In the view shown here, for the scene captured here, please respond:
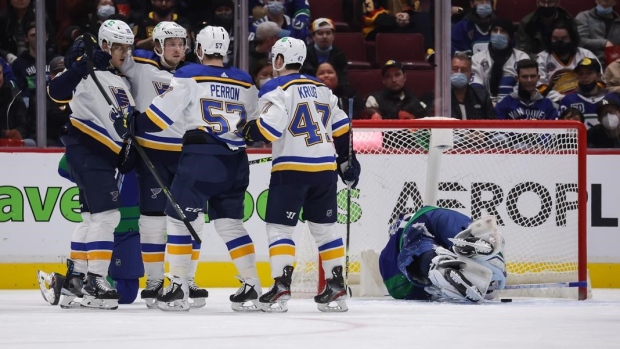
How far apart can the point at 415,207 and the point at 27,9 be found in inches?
103

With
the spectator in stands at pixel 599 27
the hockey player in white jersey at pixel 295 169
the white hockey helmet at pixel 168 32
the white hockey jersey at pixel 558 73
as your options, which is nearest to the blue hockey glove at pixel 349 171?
the hockey player in white jersey at pixel 295 169

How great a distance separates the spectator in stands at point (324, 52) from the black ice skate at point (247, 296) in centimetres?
229

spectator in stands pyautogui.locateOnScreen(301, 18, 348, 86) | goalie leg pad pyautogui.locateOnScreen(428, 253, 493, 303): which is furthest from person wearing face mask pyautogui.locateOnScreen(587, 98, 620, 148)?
goalie leg pad pyautogui.locateOnScreen(428, 253, 493, 303)

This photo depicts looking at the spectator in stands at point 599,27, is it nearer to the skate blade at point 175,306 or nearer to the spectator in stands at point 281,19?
the spectator in stands at point 281,19

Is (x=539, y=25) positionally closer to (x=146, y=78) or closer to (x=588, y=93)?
(x=588, y=93)

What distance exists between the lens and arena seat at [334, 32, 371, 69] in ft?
27.2

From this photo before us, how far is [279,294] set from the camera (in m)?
6.11

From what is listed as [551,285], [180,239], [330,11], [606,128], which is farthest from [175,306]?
[606,128]

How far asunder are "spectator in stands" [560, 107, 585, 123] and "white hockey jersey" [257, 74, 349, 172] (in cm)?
267

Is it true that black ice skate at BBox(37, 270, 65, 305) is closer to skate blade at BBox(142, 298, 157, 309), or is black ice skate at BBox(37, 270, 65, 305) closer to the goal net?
skate blade at BBox(142, 298, 157, 309)

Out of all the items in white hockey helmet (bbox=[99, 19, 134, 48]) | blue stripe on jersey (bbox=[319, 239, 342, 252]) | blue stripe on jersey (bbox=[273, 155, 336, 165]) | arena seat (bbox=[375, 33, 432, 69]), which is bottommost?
blue stripe on jersey (bbox=[319, 239, 342, 252])

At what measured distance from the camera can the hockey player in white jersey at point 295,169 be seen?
6121 millimetres

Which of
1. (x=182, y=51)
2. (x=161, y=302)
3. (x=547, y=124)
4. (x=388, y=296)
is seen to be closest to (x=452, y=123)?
(x=547, y=124)

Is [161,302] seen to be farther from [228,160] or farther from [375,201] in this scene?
[375,201]
